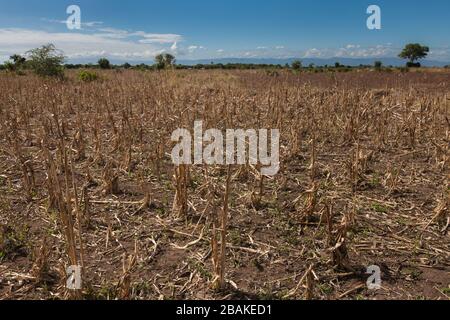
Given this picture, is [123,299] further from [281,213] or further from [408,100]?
[408,100]

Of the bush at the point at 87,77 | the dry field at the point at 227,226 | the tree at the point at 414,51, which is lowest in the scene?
the dry field at the point at 227,226

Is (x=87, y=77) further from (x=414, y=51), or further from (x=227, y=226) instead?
(x=414, y=51)

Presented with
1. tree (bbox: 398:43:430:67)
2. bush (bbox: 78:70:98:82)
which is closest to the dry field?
bush (bbox: 78:70:98:82)

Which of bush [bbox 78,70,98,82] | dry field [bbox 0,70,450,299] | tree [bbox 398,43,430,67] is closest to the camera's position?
dry field [bbox 0,70,450,299]

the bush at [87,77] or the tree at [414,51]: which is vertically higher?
the tree at [414,51]

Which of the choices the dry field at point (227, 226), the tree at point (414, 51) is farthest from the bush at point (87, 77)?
the tree at point (414, 51)

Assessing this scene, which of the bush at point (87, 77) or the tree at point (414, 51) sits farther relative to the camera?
the tree at point (414, 51)

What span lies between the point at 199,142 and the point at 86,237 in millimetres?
3198

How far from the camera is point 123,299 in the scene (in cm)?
290

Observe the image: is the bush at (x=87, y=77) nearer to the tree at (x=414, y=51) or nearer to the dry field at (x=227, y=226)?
the dry field at (x=227, y=226)

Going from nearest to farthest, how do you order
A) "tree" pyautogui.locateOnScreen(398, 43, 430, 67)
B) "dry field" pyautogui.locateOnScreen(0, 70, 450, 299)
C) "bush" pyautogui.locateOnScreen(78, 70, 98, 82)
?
"dry field" pyautogui.locateOnScreen(0, 70, 450, 299)
"bush" pyautogui.locateOnScreen(78, 70, 98, 82)
"tree" pyautogui.locateOnScreen(398, 43, 430, 67)

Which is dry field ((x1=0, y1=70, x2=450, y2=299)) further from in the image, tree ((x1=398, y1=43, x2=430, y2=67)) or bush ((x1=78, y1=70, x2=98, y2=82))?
tree ((x1=398, y1=43, x2=430, y2=67))

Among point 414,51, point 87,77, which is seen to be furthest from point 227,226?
point 414,51

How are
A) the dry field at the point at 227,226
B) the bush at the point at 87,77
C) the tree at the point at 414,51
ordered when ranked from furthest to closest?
the tree at the point at 414,51
the bush at the point at 87,77
the dry field at the point at 227,226
